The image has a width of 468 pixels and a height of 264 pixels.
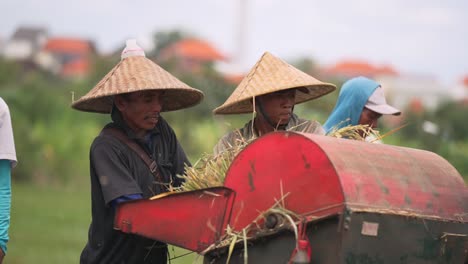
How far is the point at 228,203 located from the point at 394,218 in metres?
0.86

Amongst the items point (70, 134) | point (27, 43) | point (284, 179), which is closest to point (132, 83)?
point (284, 179)

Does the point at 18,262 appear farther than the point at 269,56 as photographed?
Yes

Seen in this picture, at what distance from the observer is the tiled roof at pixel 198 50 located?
247ft

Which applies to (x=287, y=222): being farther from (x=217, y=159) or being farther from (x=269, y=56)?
(x=269, y=56)

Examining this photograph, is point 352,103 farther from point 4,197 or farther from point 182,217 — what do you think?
point 4,197

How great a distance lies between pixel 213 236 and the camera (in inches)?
200

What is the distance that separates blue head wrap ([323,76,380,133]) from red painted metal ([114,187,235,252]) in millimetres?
2300

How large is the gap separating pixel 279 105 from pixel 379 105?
168cm

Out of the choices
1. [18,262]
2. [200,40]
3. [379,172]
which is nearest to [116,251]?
[379,172]

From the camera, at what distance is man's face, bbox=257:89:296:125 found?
5980 millimetres

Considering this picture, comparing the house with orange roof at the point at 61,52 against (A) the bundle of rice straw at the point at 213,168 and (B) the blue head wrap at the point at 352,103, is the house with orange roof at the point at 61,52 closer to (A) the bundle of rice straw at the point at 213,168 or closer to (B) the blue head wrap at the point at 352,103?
(B) the blue head wrap at the point at 352,103

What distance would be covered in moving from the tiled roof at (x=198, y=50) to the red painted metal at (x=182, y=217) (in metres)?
A: 67.4

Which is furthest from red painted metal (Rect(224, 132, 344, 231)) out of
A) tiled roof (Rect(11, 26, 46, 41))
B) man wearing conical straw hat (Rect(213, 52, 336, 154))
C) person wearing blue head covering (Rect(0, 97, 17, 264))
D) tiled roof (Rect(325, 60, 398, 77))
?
tiled roof (Rect(11, 26, 46, 41))

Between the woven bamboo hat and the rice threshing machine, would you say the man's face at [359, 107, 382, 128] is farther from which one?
the rice threshing machine
